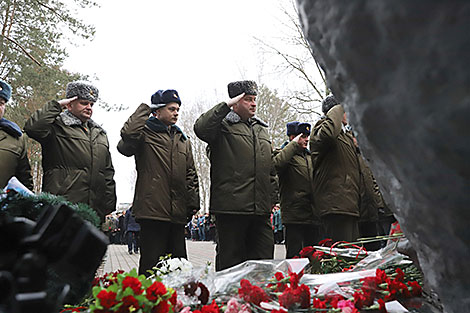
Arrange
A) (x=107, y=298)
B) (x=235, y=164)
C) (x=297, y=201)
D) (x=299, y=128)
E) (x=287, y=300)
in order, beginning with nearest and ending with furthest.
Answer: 1. (x=107, y=298)
2. (x=287, y=300)
3. (x=235, y=164)
4. (x=297, y=201)
5. (x=299, y=128)

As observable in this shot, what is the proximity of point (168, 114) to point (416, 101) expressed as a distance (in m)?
4.34

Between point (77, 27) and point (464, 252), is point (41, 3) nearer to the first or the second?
point (77, 27)

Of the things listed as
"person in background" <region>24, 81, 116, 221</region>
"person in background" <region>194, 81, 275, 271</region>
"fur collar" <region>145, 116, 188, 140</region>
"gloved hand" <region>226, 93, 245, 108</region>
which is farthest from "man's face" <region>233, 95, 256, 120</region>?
"person in background" <region>24, 81, 116, 221</region>

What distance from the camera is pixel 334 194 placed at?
438cm

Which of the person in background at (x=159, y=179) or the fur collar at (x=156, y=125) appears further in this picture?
the fur collar at (x=156, y=125)

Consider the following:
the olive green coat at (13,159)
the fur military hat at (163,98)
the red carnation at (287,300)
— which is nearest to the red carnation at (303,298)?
the red carnation at (287,300)

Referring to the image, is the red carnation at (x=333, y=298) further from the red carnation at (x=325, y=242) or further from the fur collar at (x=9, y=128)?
the fur collar at (x=9, y=128)

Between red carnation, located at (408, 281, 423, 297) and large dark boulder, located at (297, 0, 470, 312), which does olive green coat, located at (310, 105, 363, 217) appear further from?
large dark boulder, located at (297, 0, 470, 312)

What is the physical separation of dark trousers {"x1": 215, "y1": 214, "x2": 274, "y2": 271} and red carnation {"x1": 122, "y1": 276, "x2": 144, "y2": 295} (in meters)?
3.21

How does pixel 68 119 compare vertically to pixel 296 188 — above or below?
above

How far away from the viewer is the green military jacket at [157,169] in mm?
4398

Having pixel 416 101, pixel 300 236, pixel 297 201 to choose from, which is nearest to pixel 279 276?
pixel 416 101

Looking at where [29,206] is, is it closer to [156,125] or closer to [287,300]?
[287,300]

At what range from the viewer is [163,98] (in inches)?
191
